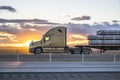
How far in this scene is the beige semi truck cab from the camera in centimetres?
3775

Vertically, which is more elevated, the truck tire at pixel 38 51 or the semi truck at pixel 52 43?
the semi truck at pixel 52 43

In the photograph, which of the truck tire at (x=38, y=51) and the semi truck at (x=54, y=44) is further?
the truck tire at (x=38, y=51)

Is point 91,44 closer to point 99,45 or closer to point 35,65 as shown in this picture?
point 99,45

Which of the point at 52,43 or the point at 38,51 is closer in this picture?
the point at 52,43

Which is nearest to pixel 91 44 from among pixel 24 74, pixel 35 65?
pixel 35 65

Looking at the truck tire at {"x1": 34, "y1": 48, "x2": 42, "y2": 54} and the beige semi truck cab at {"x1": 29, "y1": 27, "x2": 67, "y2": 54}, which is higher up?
the beige semi truck cab at {"x1": 29, "y1": 27, "x2": 67, "y2": 54}

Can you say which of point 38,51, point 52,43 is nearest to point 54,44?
point 52,43

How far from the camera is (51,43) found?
37969 millimetres

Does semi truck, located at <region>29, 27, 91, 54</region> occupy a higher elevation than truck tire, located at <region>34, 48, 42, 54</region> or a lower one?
higher

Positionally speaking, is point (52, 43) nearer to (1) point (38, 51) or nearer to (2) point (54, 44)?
(2) point (54, 44)

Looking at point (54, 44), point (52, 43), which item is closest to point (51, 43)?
point (52, 43)

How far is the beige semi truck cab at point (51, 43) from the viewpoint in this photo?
1486 inches

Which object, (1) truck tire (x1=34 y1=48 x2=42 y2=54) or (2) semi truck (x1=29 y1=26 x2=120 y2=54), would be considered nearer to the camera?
(2) semi truck (x1=29 y1=26 x2=120 y2=54)

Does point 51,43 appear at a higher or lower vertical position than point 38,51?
higher
